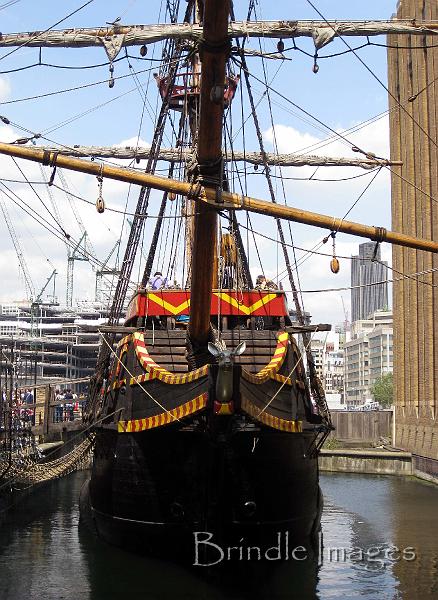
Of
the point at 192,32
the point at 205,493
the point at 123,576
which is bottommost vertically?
the point at 123,576

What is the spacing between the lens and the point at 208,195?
10.9 m

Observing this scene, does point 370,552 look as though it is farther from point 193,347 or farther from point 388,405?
point 388,405

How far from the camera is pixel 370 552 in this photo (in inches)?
598

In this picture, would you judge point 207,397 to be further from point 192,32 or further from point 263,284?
point 192,32

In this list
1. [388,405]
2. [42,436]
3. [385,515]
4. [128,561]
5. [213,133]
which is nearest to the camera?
[213,133]

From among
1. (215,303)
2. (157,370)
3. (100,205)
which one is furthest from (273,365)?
(100,205)

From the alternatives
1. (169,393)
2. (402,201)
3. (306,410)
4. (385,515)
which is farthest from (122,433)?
(402,201)

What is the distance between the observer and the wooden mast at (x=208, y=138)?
9.91 meters

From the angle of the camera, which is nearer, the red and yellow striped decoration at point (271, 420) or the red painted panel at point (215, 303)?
the red and yellow striped decoration at point (271, 420)

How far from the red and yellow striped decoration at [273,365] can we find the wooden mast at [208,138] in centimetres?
114

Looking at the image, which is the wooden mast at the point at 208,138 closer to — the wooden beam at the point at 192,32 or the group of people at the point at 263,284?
the group of people at the point at 263,284

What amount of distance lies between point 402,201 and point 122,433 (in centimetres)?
3054

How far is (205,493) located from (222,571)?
3.65ft

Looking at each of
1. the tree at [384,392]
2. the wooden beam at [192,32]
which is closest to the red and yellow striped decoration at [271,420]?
the wooden beam at [192,32]
